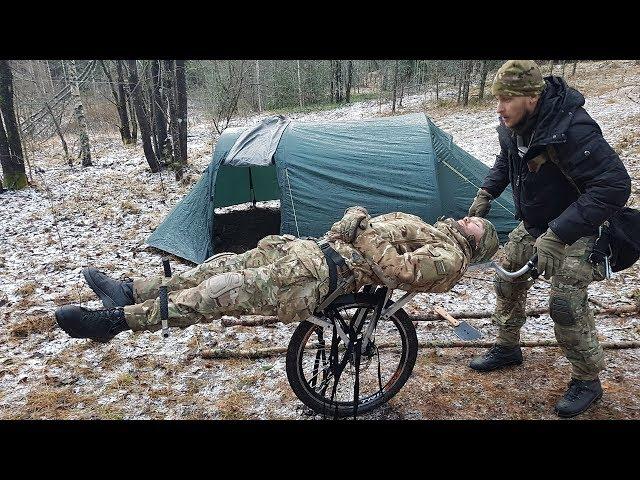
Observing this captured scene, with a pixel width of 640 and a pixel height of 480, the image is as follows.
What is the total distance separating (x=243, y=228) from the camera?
7.37m

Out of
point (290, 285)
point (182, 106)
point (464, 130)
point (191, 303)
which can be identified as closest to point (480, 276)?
point (290, 285)

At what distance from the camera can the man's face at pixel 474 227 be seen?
308cm

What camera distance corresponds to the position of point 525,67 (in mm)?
2646

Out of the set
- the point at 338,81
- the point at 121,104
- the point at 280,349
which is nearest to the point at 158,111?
the point at 121,104

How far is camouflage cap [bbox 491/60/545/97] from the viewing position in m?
2.65

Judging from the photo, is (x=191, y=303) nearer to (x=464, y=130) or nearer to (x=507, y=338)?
(x=507, y=338)

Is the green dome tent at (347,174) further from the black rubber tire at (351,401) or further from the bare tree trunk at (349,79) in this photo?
the bare tree trunk at (349,79)

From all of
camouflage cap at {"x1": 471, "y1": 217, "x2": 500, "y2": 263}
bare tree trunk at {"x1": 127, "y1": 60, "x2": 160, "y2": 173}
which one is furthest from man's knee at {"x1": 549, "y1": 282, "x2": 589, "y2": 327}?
bare tree trunk at {"x1": 127, "y1": 60, "x2": 160, "y2": 173}

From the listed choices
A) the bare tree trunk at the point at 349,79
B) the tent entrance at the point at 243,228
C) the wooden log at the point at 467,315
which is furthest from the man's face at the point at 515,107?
the bare tree trunk at the point at 349,79

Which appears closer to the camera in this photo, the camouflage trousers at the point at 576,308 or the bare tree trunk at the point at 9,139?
the camouflage trousers at the point at 576,308

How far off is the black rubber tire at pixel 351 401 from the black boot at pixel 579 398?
1061mm

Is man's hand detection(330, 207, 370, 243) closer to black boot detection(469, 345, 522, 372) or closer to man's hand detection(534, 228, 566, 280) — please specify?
man's hand detection(534, 228, 566, 280)

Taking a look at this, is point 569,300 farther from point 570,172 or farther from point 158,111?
point 158,111

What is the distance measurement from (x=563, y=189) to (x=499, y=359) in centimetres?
149
